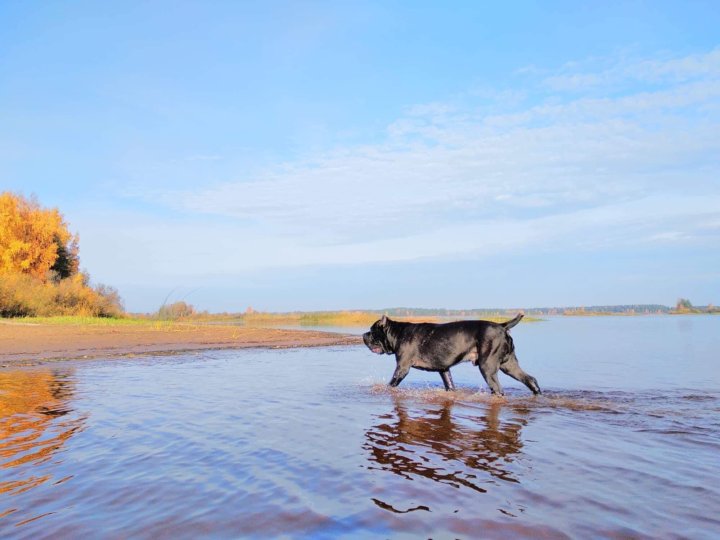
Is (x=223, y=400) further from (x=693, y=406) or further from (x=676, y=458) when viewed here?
(x=693, y=406)

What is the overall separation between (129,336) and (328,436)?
63.6ft

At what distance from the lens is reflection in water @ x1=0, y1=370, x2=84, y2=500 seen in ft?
14.8

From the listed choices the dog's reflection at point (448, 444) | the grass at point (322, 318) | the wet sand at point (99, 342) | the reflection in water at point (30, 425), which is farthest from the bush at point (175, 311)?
the dog's reflection at point (448, 444)

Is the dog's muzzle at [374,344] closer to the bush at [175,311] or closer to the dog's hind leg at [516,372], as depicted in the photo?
the dog's hind leg at [516,372]

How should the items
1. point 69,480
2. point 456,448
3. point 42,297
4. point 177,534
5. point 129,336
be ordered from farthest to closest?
point 42,297
point 129,336
point 456,448
point 69,480
point 177,534

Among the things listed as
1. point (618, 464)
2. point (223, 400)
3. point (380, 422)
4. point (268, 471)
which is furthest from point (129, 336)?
point (618, 464)

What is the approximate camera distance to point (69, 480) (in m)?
4.40

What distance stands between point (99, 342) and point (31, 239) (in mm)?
24962

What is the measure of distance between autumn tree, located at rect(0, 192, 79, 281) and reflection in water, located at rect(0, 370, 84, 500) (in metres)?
31.6

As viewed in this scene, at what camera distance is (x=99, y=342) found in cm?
2011

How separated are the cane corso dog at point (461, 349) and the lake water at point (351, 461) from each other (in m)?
0.56

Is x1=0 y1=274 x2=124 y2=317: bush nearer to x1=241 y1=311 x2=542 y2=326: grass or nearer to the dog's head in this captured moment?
x1=241 y1=311 x2=542 y2=326: grass

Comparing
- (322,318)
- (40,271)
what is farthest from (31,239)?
(322,318)

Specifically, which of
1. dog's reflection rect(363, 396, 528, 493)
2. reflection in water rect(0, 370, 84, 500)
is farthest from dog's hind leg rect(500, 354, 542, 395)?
reflection in water rect(0, 370, 84, 500)
